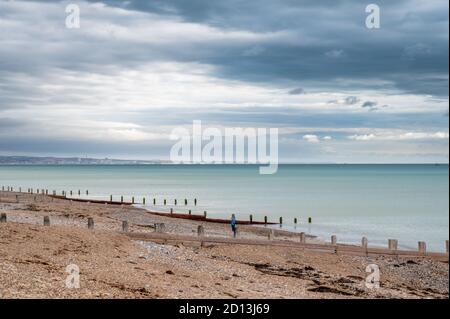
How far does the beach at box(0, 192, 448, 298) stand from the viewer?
18.1 meters

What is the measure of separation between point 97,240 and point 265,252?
9.39m

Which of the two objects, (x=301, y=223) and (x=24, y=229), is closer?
(x=24, y=229)

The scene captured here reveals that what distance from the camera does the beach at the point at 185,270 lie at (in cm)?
1806

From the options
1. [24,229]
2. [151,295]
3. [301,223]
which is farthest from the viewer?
[301,223]

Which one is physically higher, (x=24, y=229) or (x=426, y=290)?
(x=24, y=229)

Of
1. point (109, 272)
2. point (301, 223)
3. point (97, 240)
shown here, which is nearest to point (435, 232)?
point (301, 223)

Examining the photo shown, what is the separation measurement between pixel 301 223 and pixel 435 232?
53.1ft

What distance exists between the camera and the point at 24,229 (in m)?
27.7

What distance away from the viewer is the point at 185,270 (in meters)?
22.9
